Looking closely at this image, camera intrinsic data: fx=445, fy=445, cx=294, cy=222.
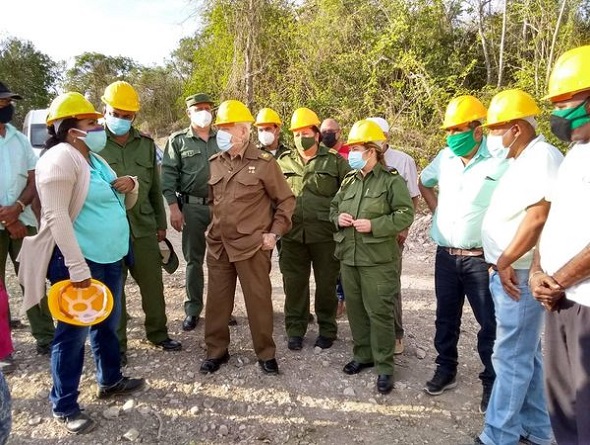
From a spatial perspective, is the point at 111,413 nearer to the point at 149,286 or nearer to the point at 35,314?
the point at 149,286

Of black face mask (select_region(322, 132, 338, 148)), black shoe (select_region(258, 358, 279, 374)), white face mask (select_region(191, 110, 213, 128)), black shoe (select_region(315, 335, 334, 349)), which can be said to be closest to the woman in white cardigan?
black shoe (select_region(258, 358, 279, 374))

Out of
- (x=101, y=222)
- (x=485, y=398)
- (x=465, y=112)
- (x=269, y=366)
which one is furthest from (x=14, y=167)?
(x=485, y=398)

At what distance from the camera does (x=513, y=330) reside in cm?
243

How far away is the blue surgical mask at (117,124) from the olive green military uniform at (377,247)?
5.98ft

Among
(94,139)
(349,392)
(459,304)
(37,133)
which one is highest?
(37,133)

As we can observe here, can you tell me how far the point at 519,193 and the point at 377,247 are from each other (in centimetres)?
118

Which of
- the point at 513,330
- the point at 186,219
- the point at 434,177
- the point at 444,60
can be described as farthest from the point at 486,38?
the point at 513,330

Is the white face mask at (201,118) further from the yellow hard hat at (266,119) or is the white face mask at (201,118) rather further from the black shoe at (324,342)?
the black shoe at (324,342)

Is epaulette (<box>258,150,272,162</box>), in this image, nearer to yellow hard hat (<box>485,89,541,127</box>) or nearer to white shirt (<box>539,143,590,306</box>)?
yellow hard hat (<box>485,89,541,127</box>)

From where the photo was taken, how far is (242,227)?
11.1 feet

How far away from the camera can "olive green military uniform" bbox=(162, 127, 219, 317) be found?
4262 mm

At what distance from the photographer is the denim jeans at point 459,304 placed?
2.98 metres

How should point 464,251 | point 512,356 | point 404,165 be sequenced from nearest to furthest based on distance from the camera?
1. point 512,356
2. point 464,251
3. point 404,165

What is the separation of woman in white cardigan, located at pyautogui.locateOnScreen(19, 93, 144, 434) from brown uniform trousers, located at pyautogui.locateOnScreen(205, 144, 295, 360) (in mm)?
758
